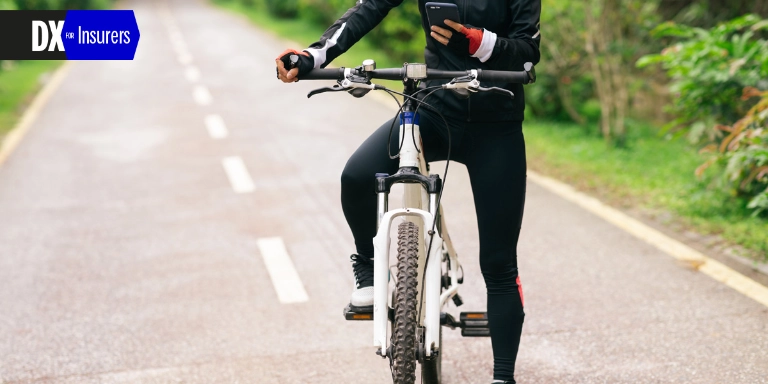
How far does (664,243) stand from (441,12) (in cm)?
369

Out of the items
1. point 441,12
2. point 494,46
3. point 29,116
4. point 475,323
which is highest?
point 441,12

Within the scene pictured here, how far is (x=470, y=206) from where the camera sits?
23.8 ft

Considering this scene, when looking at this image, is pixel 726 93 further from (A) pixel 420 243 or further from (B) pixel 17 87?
(B) pixel 17 87

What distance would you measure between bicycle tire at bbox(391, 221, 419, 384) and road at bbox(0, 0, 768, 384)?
1111 mm

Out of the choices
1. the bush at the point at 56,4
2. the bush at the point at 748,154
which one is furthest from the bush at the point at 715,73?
the bush at the point at 56,4

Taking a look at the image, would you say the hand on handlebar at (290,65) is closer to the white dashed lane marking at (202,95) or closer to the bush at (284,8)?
the white dashed lane marking at (202,95)

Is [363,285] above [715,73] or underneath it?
underneath

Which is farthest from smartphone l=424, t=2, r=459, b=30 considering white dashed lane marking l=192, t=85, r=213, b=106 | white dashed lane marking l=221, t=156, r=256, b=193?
white dashed lane marking l=192, t=85, r=213, b=106

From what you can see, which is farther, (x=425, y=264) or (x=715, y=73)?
(x=715, y=73)

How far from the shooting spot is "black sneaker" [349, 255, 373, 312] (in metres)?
3.27

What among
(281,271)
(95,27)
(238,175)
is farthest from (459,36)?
(95,27)

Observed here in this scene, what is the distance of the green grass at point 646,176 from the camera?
619cm

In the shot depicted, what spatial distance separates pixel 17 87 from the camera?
15.8m

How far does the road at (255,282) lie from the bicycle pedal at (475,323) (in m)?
0.38
